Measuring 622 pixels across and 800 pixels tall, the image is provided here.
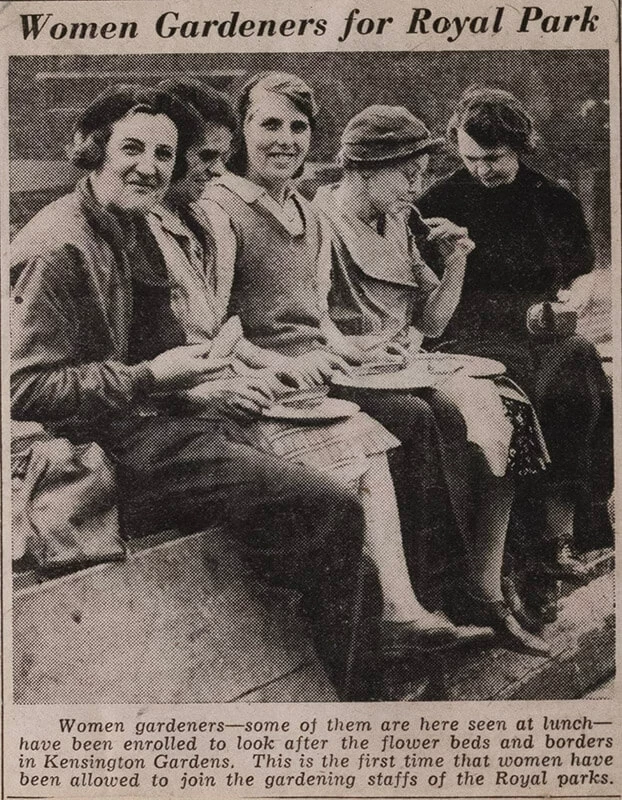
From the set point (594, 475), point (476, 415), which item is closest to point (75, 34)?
point (476, 415)

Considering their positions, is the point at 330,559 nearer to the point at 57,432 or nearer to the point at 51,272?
the point at 57,432

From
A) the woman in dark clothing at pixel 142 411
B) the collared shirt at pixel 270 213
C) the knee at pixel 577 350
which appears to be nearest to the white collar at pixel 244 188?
the collared shirt at pixel 270 213

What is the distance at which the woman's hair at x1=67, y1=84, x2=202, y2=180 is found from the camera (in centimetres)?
169

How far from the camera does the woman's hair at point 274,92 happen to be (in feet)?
5.59

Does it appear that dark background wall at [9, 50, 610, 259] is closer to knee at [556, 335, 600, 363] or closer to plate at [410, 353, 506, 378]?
knee at [556, 335, 600, 363]

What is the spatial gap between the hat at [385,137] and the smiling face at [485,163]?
4 centimetres

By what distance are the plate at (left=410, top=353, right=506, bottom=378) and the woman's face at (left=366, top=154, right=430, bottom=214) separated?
0.23 m

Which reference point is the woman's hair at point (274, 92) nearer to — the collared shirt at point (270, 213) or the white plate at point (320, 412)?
the collared shirt at point (270, 213)

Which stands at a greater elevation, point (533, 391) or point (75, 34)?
point (75, 34)

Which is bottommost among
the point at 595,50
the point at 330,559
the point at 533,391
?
the point at 330,559

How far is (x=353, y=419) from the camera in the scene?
169 cm

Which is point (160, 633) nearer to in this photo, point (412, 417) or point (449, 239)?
point (412, 417)

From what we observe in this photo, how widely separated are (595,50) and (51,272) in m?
0.90

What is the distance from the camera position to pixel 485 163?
173cm
